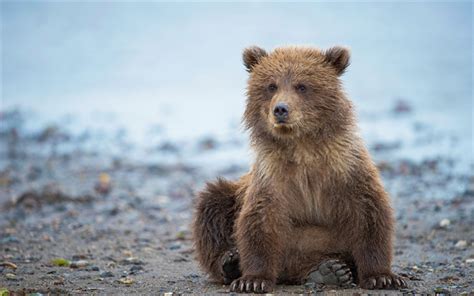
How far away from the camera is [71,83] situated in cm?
2191

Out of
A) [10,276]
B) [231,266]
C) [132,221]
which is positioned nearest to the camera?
[231,266]

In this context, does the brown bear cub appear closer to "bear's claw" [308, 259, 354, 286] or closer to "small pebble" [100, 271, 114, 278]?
"bear's claw" [308, 259, 354, 286]

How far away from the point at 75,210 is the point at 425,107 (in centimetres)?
828

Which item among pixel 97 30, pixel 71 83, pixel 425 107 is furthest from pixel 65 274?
pixel 97 30

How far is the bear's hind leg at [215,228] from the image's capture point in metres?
6.71

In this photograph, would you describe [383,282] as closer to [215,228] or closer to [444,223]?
[215,228]

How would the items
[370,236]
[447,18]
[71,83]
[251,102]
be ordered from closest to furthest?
[370,236], [251,102], [71,83], [447,18]

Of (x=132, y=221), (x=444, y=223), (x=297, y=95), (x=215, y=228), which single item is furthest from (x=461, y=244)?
(x=132, y=221)

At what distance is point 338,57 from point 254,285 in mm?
1928

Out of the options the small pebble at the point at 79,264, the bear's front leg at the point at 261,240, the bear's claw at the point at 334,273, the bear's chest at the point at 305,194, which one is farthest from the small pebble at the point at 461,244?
the small pebble at the point at 79,264

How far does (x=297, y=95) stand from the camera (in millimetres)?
6281

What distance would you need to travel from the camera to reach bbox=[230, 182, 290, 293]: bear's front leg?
6055 millimetres

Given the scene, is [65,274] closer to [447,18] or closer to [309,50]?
[309,50]

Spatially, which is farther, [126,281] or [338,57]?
[126,281]
